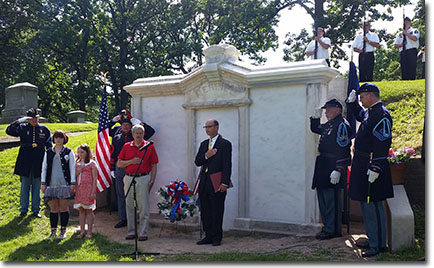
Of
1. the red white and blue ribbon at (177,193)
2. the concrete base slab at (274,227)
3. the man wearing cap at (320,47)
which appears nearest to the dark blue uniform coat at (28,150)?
the red white and blue ribbon at (177,193)

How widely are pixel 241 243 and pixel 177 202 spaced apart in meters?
1.27

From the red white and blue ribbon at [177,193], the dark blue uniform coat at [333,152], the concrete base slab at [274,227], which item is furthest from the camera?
the red white and blue ribbon at [177,193]

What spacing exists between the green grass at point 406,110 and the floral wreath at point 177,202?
3.53 metres

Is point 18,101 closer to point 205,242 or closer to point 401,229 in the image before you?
point 205,242

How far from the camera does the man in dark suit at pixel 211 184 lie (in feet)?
20.7

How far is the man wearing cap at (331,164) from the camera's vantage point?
5.93 meters

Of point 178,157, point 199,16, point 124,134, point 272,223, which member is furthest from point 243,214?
point 199,16

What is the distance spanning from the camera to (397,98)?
9.30 m

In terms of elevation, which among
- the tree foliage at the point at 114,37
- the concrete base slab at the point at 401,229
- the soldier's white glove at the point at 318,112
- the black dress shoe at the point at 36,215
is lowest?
the black dress shoe at the point at 36,215

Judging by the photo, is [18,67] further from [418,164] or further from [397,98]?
[418,164]

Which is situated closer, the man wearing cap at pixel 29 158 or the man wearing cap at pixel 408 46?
the man wearing cap at pixel 29 158

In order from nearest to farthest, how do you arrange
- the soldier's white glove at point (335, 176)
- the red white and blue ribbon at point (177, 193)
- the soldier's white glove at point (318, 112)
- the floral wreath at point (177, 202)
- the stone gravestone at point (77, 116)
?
the soldier's white glove at point (335, 176), the soldier's white glove at point (318, 112), the floral wreath at point (177, 202), the red white and blue ribbon at point (177, 193), the stone gravestone at point (77, 116)

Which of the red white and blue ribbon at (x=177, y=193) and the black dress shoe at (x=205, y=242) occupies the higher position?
the red white and blue ribbon at (x=177, y=193)

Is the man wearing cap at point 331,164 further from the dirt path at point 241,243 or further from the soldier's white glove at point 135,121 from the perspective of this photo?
the soldier's white glove at point 135,121
